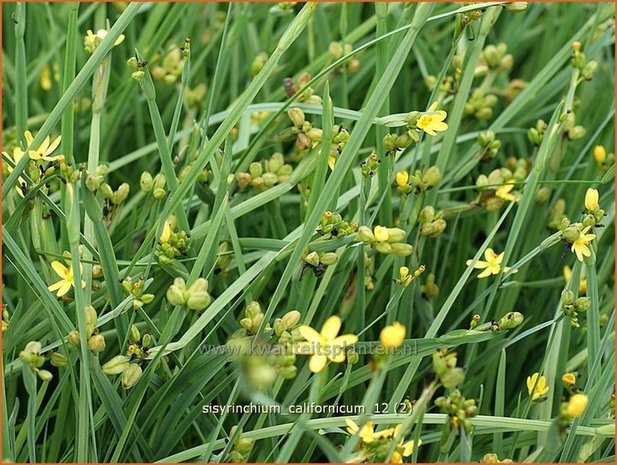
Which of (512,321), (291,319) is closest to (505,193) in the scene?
(512,321)

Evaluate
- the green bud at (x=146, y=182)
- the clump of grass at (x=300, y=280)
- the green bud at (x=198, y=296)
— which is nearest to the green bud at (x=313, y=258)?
the clump of grass at (x=300, y=280)

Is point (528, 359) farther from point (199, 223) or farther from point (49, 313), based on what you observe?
point (49, 313)

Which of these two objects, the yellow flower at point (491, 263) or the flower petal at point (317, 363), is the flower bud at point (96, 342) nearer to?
the flower petal at point (317, 363)

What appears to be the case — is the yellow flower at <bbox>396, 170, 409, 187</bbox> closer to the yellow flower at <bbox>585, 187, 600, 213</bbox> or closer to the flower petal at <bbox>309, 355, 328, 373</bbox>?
the yellow flower at <bbox>585, 187, 600, 213</bbox>

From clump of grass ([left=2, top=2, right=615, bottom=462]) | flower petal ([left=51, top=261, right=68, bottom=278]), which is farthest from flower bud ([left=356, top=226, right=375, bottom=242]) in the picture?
flower petal ([left=51, top=261, right=68, bottom=278])

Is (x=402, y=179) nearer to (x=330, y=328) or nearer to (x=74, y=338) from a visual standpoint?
(x=330, y=328)

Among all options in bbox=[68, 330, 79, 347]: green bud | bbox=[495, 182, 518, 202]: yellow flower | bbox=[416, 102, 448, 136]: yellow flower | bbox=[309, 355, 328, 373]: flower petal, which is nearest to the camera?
bbox=[309, 355, 328, 373]: flower petal

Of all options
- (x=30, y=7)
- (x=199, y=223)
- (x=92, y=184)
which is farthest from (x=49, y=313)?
(x=30, y=7)
